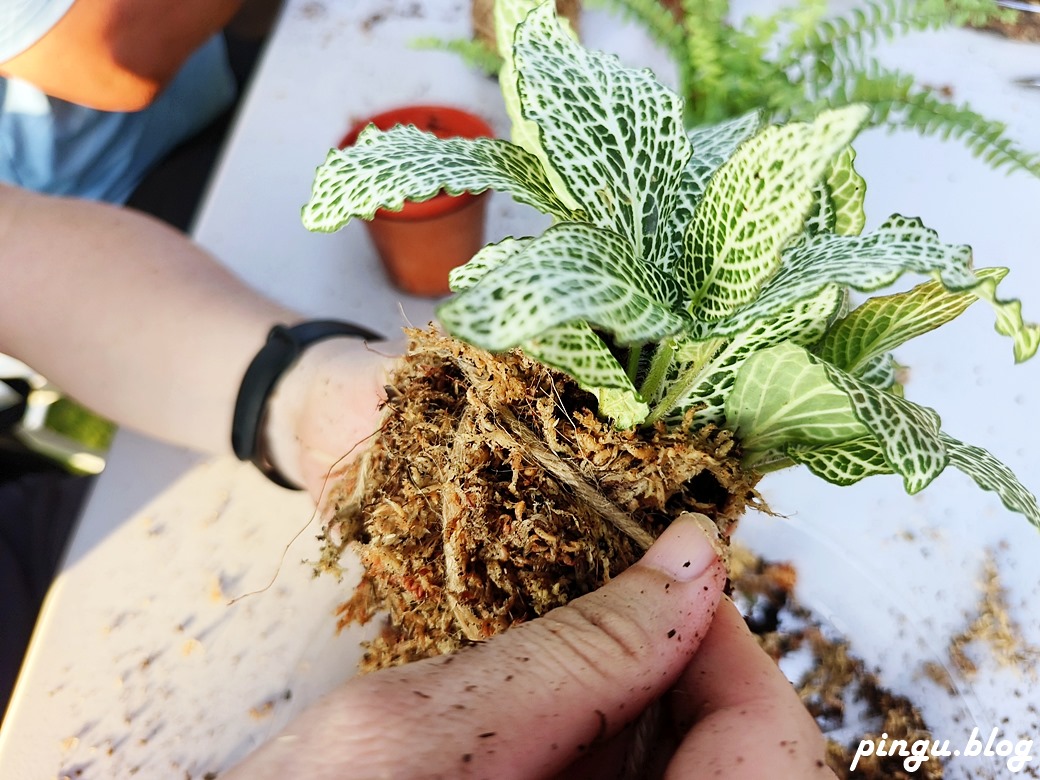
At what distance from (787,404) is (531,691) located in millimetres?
269

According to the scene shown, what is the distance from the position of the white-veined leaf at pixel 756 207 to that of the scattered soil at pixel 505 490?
0.14 metres

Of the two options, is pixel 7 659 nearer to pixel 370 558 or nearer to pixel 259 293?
pixel 259 293

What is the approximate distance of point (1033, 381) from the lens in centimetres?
103

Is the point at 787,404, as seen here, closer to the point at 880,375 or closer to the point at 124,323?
the point at 880,375

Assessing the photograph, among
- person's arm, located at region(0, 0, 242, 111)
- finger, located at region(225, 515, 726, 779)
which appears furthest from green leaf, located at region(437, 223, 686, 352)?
person's arm, located at region(0, 0, 242, 111)

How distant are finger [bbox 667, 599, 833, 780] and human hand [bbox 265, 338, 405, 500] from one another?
0.40 m

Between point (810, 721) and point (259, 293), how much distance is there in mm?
904

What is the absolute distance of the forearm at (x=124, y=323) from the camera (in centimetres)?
96

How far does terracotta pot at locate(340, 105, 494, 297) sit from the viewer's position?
938 millimetres

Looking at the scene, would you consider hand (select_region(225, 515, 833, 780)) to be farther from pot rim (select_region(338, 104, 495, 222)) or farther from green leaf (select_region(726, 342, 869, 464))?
pot rim (select_region(338, 104, 495, 222))

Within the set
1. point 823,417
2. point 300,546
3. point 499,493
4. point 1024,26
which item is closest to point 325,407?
point 300,546

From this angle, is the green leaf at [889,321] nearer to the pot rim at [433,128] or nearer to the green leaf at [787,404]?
the green leaf at [787,404]

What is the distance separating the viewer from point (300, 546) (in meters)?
1.00

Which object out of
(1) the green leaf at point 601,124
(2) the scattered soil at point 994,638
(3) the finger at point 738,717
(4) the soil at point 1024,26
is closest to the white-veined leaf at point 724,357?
(1) the green leaf at point 601,124
